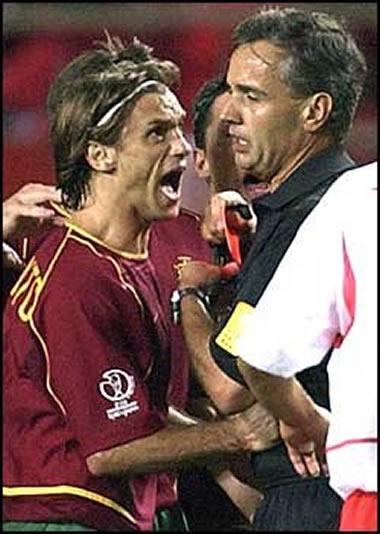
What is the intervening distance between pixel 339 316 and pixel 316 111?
674mm

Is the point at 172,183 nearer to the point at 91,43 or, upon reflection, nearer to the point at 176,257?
the point at 176,257

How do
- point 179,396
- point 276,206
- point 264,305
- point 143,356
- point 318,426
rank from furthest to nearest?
1. point 179,396
2. point 143,356
3. point 276,206
4. point 318,426
5. point 264,305

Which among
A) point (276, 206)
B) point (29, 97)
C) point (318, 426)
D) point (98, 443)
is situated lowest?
point (29, 97)

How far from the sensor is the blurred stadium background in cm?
636

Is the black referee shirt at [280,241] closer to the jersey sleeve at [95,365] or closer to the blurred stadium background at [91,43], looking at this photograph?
the jersey sleeve at [95,365]

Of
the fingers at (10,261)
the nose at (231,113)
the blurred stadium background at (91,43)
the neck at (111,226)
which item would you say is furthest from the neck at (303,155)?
the blurred stadium background at (91,43)

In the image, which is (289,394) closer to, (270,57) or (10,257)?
(270,57)

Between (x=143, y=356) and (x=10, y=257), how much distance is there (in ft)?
1.18

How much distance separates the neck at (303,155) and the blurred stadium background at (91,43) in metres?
2.92

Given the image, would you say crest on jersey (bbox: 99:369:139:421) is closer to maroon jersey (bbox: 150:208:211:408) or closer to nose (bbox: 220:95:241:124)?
maroon jersey (bbox: 150:208:211:408)

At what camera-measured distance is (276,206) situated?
10.6ft

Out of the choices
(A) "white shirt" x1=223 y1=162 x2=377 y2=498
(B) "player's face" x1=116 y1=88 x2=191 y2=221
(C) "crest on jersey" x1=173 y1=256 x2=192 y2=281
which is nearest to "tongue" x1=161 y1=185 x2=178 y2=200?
(B) "player's face" x1=116 y1=88 x2=191 y2=221

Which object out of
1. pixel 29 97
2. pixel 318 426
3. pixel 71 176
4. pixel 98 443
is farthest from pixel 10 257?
pixel 29 97

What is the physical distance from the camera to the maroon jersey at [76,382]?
3.38 m
